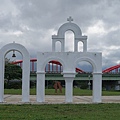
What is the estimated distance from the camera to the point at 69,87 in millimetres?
20766

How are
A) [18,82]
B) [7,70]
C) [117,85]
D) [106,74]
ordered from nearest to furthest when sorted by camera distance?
[7,70] < [18,82] < [106,74] < [117,85]

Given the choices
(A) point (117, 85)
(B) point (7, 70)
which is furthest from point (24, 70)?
(A) point (117, 85)

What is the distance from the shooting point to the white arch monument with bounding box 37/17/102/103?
68.0 feet

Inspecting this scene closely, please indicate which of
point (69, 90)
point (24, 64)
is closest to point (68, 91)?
point (69, 90)

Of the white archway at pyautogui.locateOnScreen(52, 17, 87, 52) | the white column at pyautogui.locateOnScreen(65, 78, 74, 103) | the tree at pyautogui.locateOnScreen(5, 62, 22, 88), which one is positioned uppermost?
the white archway at pyautogui.locateOnScreen(52, 17, 87, 52)

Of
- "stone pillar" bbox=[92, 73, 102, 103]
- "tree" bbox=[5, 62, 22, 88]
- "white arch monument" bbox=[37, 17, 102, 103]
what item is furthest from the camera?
"tree" bbox=[5, 62, 22, 88]

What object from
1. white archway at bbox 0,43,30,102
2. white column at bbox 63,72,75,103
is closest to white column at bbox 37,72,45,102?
white archway at bbox 0,43,30,102

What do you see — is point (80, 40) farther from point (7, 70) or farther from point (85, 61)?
point (7, 70)

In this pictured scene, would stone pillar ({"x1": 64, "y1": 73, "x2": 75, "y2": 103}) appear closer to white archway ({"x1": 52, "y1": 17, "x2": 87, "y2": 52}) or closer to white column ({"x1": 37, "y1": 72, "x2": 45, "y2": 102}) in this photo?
white column ({"x1": 37, "y1": 72, "x2": 45, "y2": 102})

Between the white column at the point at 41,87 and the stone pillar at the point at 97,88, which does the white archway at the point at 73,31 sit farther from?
the stone pillar at the point at 97,88

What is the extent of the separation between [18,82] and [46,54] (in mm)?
43974

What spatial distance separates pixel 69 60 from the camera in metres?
20.9

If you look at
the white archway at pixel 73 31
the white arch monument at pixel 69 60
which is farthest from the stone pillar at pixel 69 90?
the white archway at pixel 73 31

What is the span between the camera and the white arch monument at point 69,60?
20734 millimetres
